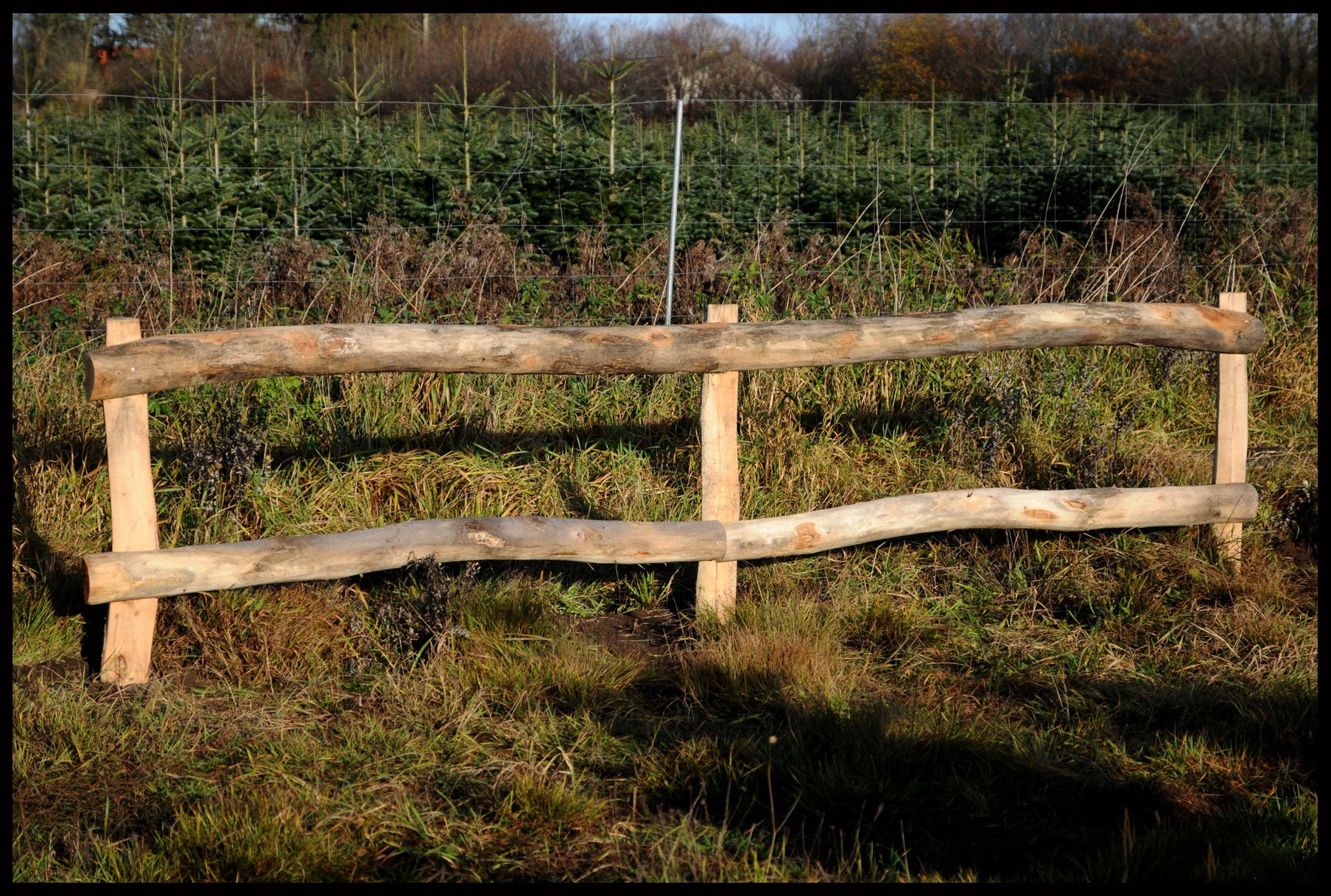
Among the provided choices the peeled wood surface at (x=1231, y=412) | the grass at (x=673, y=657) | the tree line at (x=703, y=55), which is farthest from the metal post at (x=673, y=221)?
the tree line at (x=703, y=55)

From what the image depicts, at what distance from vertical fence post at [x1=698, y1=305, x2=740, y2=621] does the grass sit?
18cm

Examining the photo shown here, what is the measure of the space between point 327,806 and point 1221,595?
3.64 metres

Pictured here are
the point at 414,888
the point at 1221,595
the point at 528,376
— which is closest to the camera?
the point at 414,888

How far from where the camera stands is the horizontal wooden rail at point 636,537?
3.59 metres

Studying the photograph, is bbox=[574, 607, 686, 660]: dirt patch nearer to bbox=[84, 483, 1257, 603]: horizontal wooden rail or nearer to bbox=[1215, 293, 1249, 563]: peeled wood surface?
bbox=[84, 483, 1257, 603]: horizontal wooden rail

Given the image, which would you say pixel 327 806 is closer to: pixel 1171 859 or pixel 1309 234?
pixel 1171 859

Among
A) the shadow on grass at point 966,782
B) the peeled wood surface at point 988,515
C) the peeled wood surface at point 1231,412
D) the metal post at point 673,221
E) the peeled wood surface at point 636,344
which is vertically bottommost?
the shadow on grass at point 966,782

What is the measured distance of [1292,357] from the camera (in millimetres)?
6445

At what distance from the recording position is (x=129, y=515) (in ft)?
11.9

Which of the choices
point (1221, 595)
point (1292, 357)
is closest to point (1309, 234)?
point (1292, 357)

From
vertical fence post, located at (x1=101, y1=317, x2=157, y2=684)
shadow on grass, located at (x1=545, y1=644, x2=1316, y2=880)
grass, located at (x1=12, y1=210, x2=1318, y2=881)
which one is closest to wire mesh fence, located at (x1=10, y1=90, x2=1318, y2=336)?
grass, located at (x1=12, y1=210, x2=1318, y2=881)

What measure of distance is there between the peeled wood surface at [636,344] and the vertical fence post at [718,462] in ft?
0.31

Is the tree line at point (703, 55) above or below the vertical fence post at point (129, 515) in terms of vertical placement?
above

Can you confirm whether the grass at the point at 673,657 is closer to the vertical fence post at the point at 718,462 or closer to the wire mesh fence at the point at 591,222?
the vertical fence post at the point at 718,462
